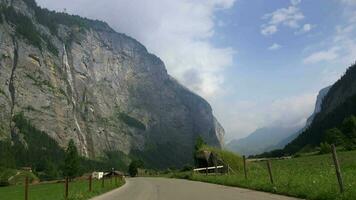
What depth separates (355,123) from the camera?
4043 inches

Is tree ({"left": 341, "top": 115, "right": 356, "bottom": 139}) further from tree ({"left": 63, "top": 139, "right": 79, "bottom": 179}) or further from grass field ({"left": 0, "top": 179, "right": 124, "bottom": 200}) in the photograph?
tree ({"left": 63, "top": 139, "right": 79, "bottom": 179})

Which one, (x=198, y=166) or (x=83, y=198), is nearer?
(x=83, y=198)

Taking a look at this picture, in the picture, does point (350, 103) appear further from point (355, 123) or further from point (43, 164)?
point (43, 164)

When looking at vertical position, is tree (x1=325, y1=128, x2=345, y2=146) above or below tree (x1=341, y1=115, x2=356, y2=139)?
below

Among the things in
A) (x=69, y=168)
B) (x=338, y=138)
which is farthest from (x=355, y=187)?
(x=69, y=168)

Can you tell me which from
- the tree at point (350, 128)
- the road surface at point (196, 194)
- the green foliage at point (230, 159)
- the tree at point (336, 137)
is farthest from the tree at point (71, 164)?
the road surface at point (196, 194)

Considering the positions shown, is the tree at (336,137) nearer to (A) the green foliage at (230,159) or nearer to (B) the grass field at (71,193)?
(A) the green foliage at (230,159)

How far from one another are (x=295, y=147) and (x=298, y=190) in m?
156

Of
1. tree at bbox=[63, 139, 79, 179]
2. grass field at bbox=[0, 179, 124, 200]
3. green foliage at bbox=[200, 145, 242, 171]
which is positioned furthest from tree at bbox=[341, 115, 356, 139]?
tree at bbox=[63, 139, 79, 179]

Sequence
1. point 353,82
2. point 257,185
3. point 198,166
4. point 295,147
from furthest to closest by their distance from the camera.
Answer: point 353,82 < point 295,147 < point 198,166 < point 257,185

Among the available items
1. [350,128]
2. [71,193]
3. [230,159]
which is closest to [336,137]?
[350,128]

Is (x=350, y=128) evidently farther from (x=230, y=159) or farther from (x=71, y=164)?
(x=71, y=164)

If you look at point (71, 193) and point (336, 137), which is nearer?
point (71, 193)

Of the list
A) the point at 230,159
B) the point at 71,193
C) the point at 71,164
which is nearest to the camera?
the point at 71,193
